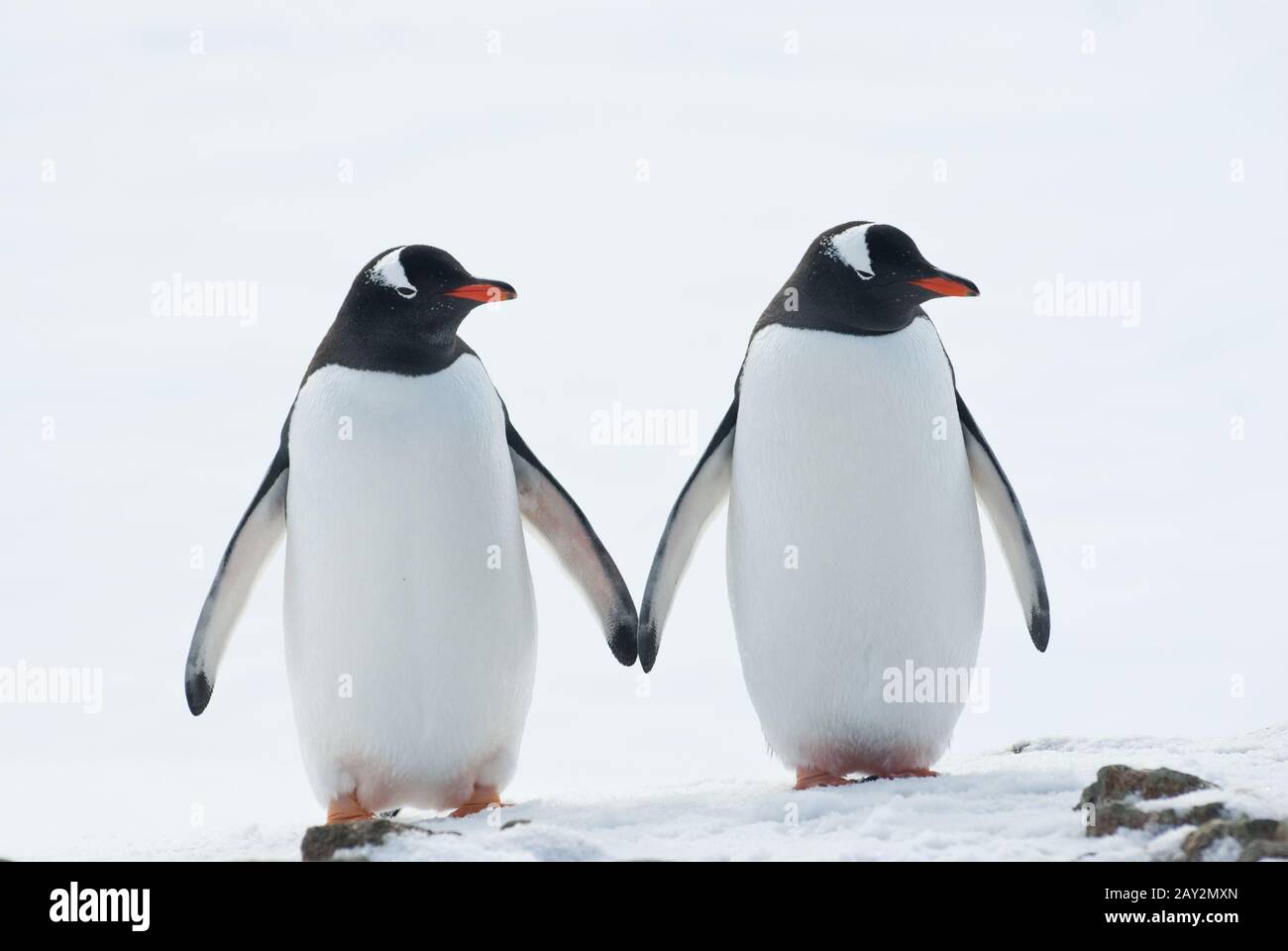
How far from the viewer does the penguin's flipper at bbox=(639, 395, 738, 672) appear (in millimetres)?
5289

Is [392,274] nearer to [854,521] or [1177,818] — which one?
[854,521]

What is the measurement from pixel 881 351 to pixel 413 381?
4.92ft

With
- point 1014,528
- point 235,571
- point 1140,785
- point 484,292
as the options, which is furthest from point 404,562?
point 1140,785

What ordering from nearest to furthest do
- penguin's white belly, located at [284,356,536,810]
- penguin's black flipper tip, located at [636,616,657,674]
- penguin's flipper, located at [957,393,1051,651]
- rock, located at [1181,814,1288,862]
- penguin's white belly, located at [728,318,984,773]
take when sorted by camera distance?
rock, located at [1181,814,1288,862] → penguin's white belly, located at [284,356,536,810] → penguin's white belly, located at [728,318,984,773] → penguin's black flipper tip, located at [636,616,657,674] → penguin's flipper, located at [957,393,1051,651]

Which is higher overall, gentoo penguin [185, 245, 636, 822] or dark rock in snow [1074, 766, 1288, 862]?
gentoo penguin [185, 245, 636, 822]

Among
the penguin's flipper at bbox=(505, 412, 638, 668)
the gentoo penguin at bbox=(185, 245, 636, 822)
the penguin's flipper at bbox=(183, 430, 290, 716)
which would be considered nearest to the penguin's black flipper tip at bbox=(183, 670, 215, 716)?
the penguin's flipper at bbox=(183, 430, 290, 716)

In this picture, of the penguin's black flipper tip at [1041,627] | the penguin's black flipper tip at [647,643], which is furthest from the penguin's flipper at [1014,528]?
the penguin's black flipper tip at [647,643]

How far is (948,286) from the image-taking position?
4926mm

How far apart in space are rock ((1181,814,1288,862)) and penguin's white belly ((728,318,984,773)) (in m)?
1.57

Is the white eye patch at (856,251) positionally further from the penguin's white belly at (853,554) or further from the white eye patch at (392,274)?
the white eye patch at (392,274)

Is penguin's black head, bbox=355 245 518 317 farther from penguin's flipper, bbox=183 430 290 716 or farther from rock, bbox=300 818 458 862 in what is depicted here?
rock, bbox=300 818 458 862

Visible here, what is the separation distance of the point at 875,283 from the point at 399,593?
1.80 metres
